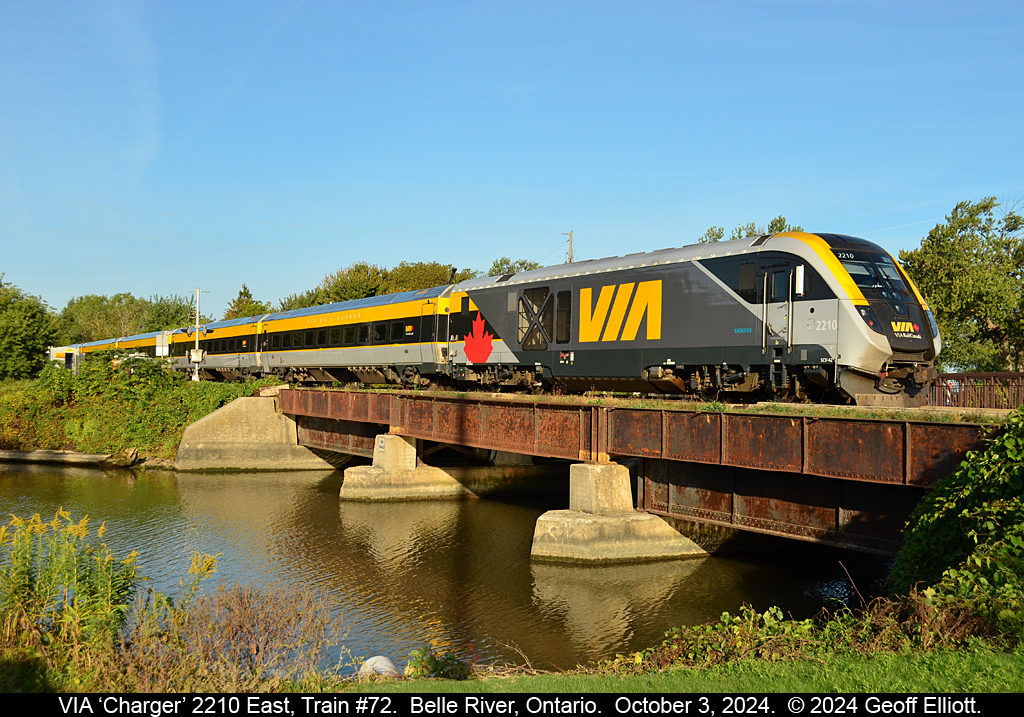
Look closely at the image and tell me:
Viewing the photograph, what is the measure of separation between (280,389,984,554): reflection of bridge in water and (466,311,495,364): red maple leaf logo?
272 cm

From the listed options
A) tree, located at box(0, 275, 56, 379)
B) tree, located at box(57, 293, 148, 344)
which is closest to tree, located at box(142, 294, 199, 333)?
tree, located at box(57, 293, 148, 344)

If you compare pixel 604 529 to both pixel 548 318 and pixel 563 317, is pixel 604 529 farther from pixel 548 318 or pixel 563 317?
pixel 548 318

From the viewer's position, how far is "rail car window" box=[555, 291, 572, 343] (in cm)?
2172

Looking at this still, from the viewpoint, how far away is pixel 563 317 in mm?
21922

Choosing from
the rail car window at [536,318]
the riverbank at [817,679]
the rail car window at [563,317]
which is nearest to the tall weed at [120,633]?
the riverbank at [817,679]

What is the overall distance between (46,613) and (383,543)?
43.4 ft

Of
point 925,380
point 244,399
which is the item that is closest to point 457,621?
point 925,380

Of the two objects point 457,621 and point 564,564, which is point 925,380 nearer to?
point 564,564

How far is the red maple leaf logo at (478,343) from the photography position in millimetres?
25375

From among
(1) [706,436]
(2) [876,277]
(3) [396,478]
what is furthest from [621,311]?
(3) [396,478]

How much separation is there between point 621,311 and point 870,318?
6726 millimetres

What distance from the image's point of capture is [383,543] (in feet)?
71.2

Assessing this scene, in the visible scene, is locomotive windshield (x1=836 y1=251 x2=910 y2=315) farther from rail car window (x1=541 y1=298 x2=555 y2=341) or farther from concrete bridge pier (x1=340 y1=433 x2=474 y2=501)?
concrete bridge pier (x1=340 y1=433 x2=474 y2=501)

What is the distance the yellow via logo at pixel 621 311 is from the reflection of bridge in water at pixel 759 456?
7.42ft
